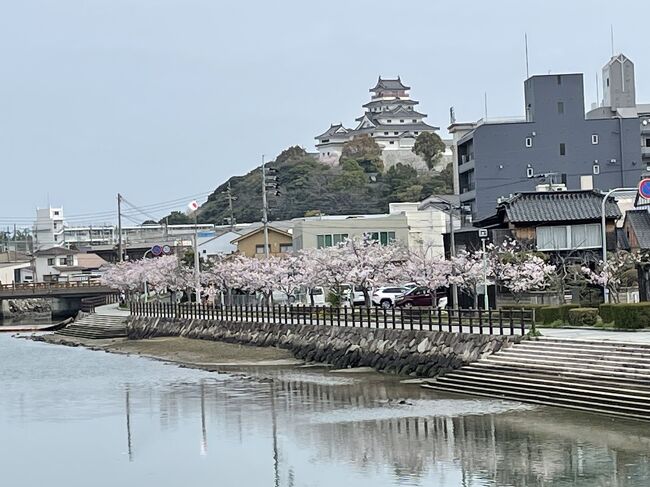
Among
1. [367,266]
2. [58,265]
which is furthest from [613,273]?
[58,265]

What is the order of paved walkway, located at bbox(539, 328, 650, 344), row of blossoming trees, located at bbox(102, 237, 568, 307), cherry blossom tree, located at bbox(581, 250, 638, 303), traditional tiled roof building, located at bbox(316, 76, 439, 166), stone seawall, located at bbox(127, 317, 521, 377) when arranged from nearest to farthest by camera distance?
paved walkway, located at bbox(539, 328, 650, 344) < stone seawall, located at bbox(127, 317, 521, 377) < cherry blossom tree, located at bbox(581, 250, 638, 303) < row of blossoming trees, located at bbox(102, 237, 568, 307) < traditional tiled roof building, located at bbox(316, 76, 439, 166)

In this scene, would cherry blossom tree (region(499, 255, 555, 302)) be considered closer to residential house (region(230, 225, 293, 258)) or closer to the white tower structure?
residential house (region(230, 225, 293, 258))

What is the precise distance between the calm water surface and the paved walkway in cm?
352

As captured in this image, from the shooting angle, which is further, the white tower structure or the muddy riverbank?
the white tower structure

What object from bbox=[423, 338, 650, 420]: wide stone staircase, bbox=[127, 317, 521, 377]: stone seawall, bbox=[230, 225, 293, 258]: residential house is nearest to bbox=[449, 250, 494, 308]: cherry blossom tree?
bbox=[127, 317, 521, 377]: stone seawall

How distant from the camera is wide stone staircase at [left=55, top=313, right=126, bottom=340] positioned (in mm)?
67438

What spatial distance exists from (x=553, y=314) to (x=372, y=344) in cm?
685

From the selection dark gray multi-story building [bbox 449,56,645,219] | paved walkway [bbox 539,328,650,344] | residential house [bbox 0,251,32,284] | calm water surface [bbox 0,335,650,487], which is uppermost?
dark gray multi-story building [bbox 449,56,645,219]

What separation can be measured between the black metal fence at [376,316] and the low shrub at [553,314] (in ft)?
5.57

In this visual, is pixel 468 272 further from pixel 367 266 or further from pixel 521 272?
pixel 367 266

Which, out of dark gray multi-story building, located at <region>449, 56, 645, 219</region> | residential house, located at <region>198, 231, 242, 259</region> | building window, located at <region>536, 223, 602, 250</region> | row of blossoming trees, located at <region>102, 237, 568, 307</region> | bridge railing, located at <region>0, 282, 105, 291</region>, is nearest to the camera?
row of blossoming trees, located at <region>102, 237, 568, 307</region>

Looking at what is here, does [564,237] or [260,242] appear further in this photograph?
[260,242]

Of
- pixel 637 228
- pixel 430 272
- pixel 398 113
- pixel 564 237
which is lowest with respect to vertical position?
pixel 430 272

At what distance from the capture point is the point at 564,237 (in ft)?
167
